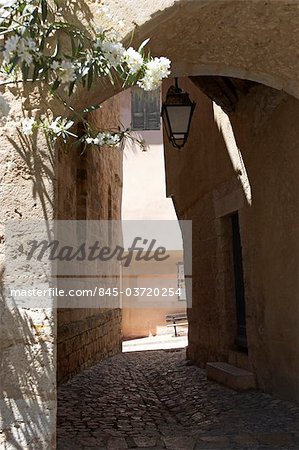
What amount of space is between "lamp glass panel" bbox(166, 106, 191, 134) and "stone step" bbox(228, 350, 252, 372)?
7.86 feet

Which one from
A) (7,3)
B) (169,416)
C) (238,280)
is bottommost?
(169,416)

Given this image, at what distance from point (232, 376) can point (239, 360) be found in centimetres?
52

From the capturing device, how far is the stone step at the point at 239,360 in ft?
19.1

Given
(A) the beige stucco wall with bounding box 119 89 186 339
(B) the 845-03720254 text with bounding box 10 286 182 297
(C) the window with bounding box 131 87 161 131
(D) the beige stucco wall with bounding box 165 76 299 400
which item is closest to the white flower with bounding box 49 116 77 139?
(B) the 845-03720254 text with bounding box 10 286 182 297

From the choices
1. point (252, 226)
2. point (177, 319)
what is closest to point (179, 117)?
point (252, 226)

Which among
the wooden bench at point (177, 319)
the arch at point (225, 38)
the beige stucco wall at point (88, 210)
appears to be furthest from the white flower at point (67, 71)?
the wooden bench at point (177, 319)

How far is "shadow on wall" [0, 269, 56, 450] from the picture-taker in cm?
282

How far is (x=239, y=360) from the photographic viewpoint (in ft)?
20.0

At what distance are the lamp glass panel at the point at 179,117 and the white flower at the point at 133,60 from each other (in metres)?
3.84

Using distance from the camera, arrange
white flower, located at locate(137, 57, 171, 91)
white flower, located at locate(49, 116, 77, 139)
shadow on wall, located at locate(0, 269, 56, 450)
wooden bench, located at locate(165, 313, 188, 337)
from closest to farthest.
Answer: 1. white flower, located at locate(137, 57, 171, 91)
2. white flower, located at locate(49, 116, 77, 139)
3. shadow on wall, located at locate(0, 269, 56, 450)
4. wooden bench, located at locate(165, 313, 188, 337)

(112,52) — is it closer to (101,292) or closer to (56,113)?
(56,113)

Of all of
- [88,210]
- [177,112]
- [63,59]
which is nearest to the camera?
[63,59]

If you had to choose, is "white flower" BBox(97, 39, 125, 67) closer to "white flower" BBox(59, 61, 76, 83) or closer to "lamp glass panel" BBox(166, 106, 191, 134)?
"white flower" BBox(59, 61, 76, 83)

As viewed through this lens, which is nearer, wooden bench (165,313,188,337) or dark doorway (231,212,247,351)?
dark doorway (231,212,247,351)
